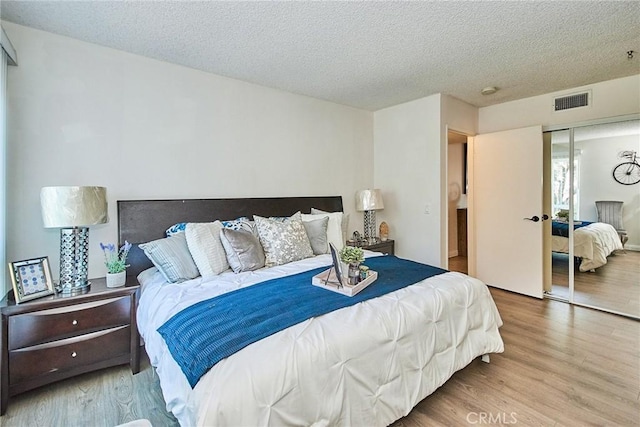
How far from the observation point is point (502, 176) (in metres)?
3.99

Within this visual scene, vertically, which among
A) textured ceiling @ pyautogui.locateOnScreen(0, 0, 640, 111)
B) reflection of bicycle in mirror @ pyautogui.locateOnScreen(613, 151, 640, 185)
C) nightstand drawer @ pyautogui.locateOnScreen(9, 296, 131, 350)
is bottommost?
nightstand drawer @ pyautogui.locateOnScreen(9, 296, 131, 350)

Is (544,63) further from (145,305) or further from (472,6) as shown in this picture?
(145,305)

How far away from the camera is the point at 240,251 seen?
7.88 feet

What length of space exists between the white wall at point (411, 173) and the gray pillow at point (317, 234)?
1.52m

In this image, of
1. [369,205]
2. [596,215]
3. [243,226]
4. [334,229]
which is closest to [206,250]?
[243,226]

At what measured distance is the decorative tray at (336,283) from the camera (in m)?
1.89

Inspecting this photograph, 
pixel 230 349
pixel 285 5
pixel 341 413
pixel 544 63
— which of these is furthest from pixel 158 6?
pixel 544 63

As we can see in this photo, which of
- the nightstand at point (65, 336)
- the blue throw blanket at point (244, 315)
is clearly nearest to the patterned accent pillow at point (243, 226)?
the blue throw blanket at point (244, 315)

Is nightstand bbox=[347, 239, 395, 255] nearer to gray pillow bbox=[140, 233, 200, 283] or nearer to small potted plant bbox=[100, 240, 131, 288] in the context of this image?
gray pillow bbox=[140, 233, 200, 283]

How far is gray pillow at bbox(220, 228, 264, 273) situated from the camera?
93.9 inches

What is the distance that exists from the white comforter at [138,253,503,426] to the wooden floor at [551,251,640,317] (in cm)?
210

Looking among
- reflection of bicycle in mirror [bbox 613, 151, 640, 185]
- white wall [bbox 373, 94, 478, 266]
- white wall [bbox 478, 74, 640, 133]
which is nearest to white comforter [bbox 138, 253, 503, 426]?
white wall [bbox 373, 94, 478, 266]

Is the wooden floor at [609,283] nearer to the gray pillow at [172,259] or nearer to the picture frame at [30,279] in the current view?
the gray pillow at [172,259]

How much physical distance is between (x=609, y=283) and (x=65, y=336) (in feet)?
16.9
